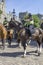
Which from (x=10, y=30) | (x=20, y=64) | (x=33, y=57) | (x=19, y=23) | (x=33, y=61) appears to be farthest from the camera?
(x=10, y=30)

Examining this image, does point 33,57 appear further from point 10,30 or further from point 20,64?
point 10,30

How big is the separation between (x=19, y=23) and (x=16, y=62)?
454 cm

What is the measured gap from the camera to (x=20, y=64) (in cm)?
996

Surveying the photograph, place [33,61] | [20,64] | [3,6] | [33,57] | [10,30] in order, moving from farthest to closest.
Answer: [3,6] → [10,30] → [33,57] → [33,61] → [20,64]

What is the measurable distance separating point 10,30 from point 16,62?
6.13 meters

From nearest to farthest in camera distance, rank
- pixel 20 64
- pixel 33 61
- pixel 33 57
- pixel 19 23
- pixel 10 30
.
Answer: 1. pixel 20 64
2. pixel 33 61
3. pixel 33 57
4. pixel 19 23
5. pixel 10 30

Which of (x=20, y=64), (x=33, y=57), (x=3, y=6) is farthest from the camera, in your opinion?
(x=3, y=6)

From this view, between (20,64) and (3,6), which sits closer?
(20,64)

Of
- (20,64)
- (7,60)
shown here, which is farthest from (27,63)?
(7,60)

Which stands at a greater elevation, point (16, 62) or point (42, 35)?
point (42, 35)

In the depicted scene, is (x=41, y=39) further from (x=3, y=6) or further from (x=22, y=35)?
(x=3, y=6)

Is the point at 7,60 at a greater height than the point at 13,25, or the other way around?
the point at 13,25

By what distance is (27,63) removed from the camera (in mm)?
10211

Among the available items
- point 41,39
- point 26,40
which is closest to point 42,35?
point 41,39
